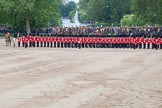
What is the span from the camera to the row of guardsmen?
146 feet

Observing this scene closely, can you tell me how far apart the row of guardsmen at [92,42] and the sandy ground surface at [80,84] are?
14584 mm

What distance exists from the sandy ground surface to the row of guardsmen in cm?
1458

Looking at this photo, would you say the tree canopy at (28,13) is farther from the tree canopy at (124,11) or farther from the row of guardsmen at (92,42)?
the row of guardsmen at (92,42)

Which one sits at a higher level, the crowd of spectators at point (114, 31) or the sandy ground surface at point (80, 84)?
the crowd of spectators at point (114, 31)

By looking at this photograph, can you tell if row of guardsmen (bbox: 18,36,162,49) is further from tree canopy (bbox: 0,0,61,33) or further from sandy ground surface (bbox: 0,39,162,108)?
tree canopy (bbox: 0,0,61,33)

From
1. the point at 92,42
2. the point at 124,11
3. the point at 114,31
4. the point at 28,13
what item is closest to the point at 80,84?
the point at 92,42

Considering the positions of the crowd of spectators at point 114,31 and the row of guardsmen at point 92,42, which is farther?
the crowd of spectators at point 114,31

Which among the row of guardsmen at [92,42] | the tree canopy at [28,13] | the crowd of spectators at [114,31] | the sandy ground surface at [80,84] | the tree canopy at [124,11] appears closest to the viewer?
the sandy ground surface at [80,84]

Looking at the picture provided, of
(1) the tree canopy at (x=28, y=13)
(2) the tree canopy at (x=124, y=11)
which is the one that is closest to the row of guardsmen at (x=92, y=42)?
(1) the tree canopy at (x=28, y=13)

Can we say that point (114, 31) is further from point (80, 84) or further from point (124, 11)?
point (124, 11)

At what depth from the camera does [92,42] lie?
46406 mm

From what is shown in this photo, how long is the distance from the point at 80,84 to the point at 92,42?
87.3ft

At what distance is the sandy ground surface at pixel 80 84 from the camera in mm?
15812

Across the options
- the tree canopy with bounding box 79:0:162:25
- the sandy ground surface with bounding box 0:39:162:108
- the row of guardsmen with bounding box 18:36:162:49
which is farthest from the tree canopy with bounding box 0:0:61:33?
the sandy ground surface with bounding box 0:39:162:108
